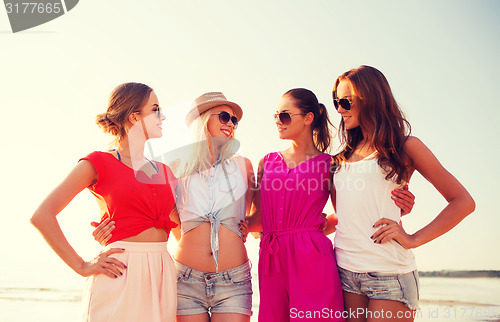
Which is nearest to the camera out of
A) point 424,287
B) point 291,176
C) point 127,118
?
point 127,118

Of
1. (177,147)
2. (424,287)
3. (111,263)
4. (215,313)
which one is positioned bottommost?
(424,287)

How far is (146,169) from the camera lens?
3.83 m

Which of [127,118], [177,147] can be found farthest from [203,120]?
[127,118]

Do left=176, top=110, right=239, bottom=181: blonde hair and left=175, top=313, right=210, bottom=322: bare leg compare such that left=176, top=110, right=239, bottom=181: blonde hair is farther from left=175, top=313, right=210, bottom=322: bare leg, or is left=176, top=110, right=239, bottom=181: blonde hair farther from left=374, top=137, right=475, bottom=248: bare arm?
left=374, top=137, right=475, bottom=248: bare arm

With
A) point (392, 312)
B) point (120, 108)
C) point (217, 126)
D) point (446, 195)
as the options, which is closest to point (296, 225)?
point (392, 312)

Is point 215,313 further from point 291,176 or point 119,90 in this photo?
point 119,90

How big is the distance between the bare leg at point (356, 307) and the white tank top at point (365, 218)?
0.24 m

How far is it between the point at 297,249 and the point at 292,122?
1368mm

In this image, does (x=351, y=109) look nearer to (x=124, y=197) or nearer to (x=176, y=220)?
(x=176, y=220)

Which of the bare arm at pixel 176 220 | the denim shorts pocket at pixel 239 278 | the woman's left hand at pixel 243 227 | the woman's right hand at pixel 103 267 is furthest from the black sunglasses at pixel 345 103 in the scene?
the woman's right hand at pixel 103 267

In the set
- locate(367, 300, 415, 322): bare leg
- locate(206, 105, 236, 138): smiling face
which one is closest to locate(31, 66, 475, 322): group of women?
locate(367, 300, 415, 322): bare leg

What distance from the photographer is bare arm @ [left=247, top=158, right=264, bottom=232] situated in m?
4.41

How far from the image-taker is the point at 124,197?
349 centimetres

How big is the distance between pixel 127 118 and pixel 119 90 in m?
0.28
